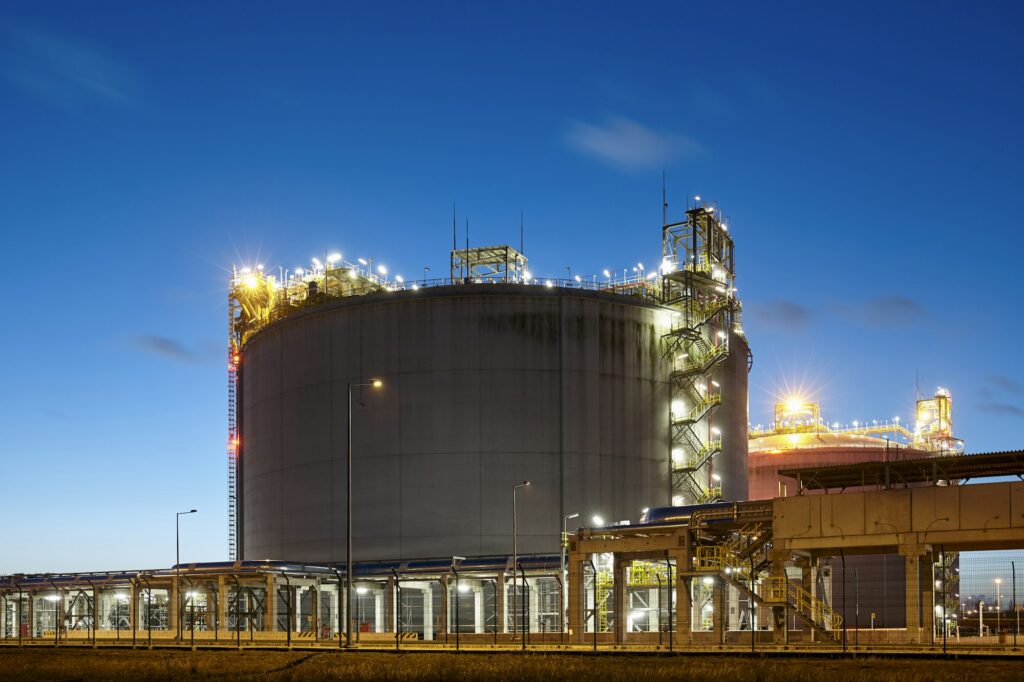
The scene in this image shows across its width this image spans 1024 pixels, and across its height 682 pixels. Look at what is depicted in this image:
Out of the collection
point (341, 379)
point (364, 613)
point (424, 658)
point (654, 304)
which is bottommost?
point (364, 613)

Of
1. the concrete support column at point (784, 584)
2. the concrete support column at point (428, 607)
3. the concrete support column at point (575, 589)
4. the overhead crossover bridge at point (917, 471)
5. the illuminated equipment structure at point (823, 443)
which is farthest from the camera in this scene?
the illuminated equipment structure at point (823, 443)

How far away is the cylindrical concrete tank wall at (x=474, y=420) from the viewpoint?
80.5 m

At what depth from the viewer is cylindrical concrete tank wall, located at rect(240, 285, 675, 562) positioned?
80.5 metres

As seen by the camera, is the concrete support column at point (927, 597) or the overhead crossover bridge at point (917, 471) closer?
the concrete support column at point (927, 597)

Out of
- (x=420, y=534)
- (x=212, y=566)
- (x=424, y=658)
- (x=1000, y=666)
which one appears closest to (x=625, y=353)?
(x=420, y=534)

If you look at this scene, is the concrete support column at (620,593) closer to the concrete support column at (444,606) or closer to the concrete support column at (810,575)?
the concrete support column at (444,606)

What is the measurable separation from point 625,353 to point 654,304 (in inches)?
197

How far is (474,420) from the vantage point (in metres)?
81.2

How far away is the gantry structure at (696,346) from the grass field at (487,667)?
45.9 metres

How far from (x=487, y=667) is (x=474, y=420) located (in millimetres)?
45890

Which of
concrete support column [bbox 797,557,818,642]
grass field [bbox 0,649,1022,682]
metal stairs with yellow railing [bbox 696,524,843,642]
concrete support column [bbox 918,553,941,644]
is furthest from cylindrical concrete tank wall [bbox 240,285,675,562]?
grass field [bbox 0,649,1022,682]

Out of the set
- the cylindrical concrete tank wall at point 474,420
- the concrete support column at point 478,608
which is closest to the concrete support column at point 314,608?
the cylindrical concrete tank wall at point 474,420

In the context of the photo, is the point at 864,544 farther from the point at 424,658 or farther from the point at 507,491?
the point at 507,491

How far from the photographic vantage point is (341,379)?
85.4m
